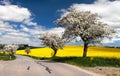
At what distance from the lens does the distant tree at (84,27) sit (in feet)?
186

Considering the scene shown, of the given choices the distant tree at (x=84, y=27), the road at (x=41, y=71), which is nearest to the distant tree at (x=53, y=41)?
the distant tree at (x=84, y=27)

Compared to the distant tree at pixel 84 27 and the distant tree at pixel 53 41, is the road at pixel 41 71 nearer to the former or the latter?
the distant tree at pixel 84 27

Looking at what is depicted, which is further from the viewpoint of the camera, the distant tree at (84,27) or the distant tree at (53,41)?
the distant tree at (53,41)

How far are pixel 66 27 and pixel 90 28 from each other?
472cm

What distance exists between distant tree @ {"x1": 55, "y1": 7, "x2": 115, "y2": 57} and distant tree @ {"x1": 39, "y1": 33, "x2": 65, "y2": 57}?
1737 inches

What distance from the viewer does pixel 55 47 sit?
340 ft

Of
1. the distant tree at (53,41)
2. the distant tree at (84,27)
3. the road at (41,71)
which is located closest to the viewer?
the road at (41,71)

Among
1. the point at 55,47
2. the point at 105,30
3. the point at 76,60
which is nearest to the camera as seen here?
the point at 76,60

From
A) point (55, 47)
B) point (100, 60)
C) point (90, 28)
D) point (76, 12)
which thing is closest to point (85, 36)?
point (90, 28)

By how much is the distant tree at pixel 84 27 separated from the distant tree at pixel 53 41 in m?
44.1

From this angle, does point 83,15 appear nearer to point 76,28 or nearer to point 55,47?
point 76,28

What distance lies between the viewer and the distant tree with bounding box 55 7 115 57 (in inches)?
2235

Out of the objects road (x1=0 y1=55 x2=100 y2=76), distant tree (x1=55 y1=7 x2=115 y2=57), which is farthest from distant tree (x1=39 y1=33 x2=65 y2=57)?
road (x1=0 y1=55 x2=100 y2=76)

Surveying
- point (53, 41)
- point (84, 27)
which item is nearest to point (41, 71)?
point (84, 27)
